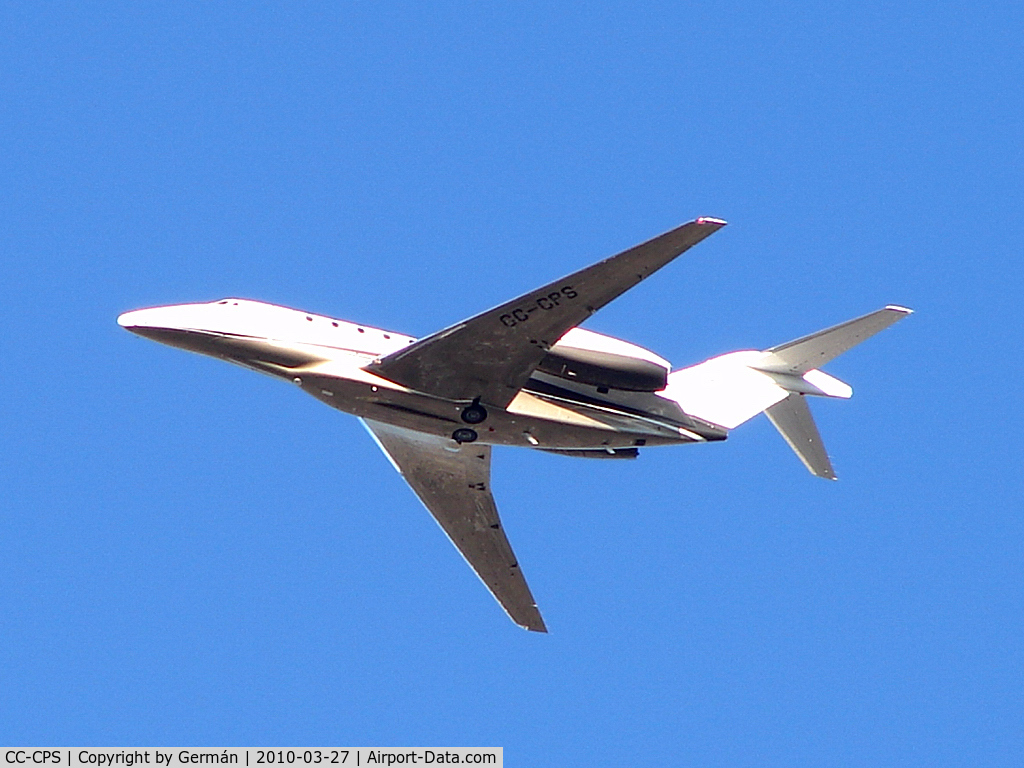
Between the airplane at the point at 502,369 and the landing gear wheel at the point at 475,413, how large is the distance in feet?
0.07

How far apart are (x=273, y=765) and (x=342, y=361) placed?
8653 millimetres

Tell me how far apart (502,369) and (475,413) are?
1.42 m

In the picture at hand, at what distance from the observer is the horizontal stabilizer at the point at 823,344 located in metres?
38.1

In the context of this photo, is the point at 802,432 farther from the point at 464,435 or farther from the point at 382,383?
the point at 382,383

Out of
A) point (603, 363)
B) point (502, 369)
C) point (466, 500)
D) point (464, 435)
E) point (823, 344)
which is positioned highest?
point (823, 344)

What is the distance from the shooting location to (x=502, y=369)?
34.7 meters

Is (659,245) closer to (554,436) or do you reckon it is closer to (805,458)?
(554,436)

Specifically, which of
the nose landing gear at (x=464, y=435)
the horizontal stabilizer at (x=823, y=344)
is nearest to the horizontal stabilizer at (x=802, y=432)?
the horizontal stabilizer at (x=823, y=344)

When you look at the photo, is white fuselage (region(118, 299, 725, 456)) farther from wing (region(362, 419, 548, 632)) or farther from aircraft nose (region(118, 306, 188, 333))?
wing (region(362, 419, 548, 632))

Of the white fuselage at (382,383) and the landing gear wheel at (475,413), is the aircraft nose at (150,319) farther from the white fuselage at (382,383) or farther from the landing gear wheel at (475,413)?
the landing gear wheel at (475,413)

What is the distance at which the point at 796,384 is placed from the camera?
40.0 metres

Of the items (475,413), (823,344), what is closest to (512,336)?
(475,413)

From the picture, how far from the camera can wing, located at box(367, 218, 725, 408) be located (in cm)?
3186

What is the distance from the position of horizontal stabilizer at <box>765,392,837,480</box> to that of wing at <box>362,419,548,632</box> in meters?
7.43
